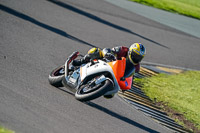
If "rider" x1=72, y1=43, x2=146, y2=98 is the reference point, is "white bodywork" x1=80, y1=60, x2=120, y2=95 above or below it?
below

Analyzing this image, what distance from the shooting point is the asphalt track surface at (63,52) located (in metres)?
5.96

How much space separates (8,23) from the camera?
35.4ft

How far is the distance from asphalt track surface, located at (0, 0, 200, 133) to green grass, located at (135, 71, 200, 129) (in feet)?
4.13

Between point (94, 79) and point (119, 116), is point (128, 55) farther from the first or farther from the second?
point (119, 116)

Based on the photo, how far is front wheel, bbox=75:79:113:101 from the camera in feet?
21.2

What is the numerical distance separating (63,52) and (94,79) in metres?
3.50

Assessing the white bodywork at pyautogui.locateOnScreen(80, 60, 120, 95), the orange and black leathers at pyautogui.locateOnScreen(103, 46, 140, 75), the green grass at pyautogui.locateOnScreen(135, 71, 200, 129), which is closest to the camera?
the white bodywork at pyautogui.locateOnScreen(80, 60, 120, 95)

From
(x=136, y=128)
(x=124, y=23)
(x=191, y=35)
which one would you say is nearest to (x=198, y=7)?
(x=191, y=35)

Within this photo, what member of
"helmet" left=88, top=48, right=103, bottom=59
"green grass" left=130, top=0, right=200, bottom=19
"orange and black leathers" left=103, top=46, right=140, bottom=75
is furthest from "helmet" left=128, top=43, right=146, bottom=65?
"green grass" left=130, top=0, right=200, bottom=19

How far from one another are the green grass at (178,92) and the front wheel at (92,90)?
119 inches

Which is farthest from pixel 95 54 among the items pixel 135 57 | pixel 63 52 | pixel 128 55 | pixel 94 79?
pixel 63 52

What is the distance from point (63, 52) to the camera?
10.2 m

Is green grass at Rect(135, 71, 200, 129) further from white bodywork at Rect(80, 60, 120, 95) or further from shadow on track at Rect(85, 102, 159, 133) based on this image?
white bodywork at Rect(80, 60, 120, 95)

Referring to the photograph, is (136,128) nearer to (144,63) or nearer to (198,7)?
(144,63)
